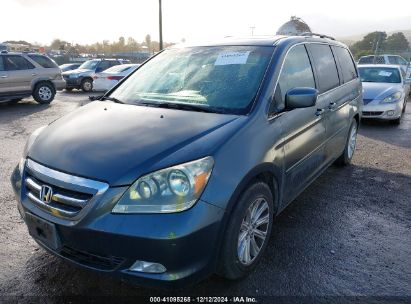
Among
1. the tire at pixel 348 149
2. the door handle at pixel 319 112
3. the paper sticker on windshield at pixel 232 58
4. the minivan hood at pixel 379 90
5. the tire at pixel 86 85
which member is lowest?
the tire at pixel 86 85

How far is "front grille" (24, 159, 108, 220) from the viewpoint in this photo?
2230mm

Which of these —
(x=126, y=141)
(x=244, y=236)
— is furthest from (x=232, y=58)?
(x=244, y=236)

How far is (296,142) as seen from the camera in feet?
11.1

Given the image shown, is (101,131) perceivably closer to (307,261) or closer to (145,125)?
(145,125)

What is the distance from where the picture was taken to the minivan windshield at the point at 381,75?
981 centimetres

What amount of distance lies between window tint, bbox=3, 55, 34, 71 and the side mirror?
11476 millimetres

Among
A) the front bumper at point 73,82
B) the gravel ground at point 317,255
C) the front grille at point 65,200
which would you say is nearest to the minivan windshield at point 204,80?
the front grille at point 65,200

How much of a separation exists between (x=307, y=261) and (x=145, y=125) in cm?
178

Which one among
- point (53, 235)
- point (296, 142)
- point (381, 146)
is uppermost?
point (296, 142)

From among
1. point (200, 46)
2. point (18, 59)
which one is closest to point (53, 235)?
point (200, 46)

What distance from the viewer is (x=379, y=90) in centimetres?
906

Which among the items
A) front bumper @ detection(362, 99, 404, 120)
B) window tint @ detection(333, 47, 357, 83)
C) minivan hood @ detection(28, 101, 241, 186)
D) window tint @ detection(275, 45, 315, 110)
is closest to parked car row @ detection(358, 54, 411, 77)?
front bumper @ detection(362, 99, 404, 120)

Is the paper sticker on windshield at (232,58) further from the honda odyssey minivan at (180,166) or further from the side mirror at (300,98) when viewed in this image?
the side mirror at (300,98)

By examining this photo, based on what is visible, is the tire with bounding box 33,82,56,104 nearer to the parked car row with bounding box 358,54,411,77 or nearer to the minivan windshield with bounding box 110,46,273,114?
the minivan windshield with bounding box 110,46,273,114
